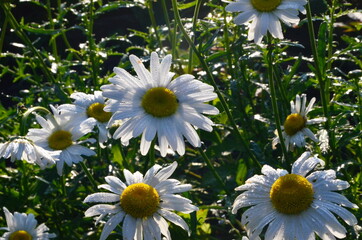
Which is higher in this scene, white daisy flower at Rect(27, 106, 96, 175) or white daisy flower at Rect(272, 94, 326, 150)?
white daisy flower at Rect(27, 106, 96, 175)

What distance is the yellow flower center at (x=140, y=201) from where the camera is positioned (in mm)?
1866

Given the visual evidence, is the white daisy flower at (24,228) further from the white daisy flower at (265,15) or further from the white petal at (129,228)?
the white daisy flower at (265,15)

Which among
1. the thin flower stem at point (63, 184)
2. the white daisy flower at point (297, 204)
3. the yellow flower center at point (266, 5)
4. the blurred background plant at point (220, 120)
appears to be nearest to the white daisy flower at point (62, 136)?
the blurred background plant at point (220, 120)

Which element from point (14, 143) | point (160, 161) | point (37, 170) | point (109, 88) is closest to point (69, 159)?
point (14, 143)

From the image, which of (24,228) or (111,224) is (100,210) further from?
(24,228)

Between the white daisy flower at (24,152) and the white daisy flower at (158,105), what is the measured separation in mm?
319

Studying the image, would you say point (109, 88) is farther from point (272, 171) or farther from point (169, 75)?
point (272, 171)

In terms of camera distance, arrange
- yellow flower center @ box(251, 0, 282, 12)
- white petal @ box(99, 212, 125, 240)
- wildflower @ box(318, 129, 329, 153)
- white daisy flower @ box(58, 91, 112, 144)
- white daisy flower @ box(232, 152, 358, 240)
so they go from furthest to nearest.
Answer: white daisy flower @ box(58, 91, 112, 144), wildflower @ box(318, 129, 329, 153), yellow flower center @ box(251, 0, 282, 12), white petal @ box(99, 212, 125, 240), white daisy flower @ box(232, 152, 358, 240)

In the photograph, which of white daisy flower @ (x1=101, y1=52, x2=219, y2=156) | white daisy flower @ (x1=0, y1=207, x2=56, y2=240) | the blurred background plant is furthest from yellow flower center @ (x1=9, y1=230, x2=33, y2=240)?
white daisy flower @ (x1=101, y1=52, x2=219, y2=156)

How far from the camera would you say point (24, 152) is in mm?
2018

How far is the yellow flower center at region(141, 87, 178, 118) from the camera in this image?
76.4 inches

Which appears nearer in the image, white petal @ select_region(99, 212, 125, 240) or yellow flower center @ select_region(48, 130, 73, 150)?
white petal @ select_region(99, 212, 125, 240)

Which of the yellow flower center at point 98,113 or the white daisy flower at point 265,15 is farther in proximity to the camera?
the yellow flower center at point 98,113

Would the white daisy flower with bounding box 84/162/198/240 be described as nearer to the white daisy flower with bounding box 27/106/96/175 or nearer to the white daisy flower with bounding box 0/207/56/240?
the white daisy flower with bounding box 27/106/96/175
